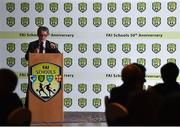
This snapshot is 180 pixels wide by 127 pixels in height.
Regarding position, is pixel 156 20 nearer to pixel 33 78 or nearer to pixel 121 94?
pixel 33 78

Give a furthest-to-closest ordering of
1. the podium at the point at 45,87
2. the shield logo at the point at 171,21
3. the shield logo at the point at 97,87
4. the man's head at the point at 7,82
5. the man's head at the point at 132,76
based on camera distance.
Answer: the shield logo at the point at 97,87
the shield logo at the point at 171,21
the podium at the point at 45,87
the man's head at the point at 132,76
the man's head at the point at 7,82

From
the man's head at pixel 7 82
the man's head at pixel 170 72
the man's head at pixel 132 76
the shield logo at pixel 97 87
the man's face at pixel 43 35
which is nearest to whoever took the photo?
the man's head at pixel 7 82

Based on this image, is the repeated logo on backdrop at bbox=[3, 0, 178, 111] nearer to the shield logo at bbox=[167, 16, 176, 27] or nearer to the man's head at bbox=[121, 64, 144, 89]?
the shield logo at bbox=[167, 16, 176, 27]

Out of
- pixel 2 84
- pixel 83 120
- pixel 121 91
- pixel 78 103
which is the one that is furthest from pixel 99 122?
pixel 2 84

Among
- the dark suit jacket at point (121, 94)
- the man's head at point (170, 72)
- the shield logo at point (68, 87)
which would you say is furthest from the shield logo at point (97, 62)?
the dark suit jacket at point (121, 94)

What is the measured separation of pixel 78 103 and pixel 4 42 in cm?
175

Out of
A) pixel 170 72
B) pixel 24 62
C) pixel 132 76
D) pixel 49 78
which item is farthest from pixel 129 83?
pixel 24 62

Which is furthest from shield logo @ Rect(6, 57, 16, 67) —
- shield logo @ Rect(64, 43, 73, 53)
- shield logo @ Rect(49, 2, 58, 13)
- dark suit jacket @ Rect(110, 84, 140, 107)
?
dark suit jacket @ Rect(110, 84, 140, 107)

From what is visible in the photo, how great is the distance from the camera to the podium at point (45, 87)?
22.2 feet

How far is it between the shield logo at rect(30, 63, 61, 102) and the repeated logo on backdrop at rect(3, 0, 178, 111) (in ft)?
5.51

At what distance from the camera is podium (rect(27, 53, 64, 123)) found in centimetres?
676

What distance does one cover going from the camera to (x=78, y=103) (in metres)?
8.55

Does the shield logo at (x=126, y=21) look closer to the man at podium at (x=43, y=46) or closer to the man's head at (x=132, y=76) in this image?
the man at podium at (x=43, y=46)

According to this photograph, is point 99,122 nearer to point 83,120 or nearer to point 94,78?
point 83,120
